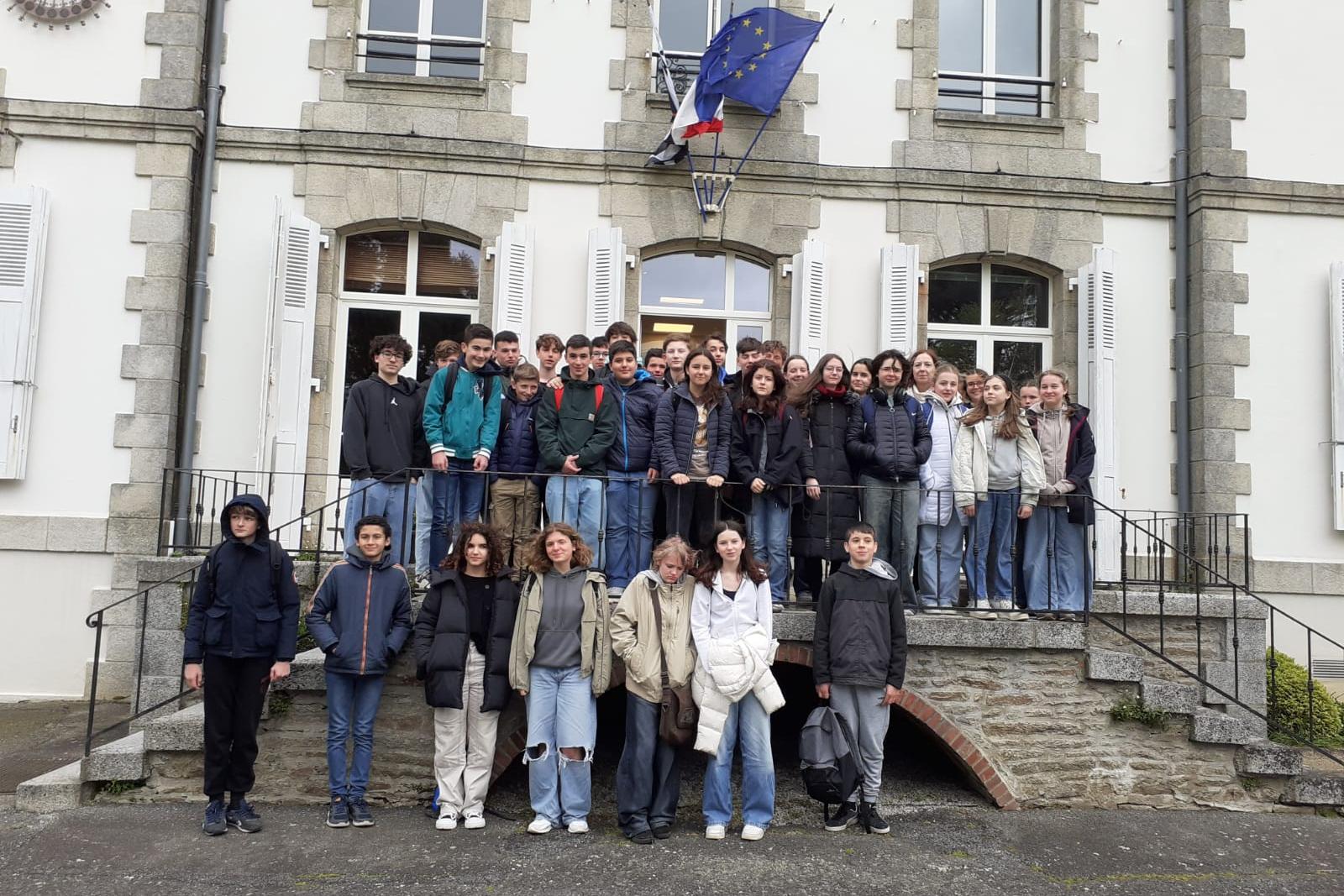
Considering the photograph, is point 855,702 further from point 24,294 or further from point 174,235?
point 24,294

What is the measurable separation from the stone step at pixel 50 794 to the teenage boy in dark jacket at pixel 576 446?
119 inches

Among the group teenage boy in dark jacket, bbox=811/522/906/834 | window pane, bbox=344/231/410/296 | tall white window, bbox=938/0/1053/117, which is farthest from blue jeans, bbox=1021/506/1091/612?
window pane, bbox=344/231/410/296

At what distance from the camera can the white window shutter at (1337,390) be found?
8.89 meters

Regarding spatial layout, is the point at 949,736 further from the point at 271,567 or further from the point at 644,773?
the point at 271,567

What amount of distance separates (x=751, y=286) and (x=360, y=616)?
5.15 meters

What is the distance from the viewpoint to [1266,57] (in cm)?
943

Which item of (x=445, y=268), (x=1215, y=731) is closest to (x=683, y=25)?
(x=445, y=268)

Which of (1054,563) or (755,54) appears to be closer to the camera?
(1054,563)

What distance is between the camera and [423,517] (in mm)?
6477

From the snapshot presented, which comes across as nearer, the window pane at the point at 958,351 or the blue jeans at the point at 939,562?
the blue jeans at the point at 939,562

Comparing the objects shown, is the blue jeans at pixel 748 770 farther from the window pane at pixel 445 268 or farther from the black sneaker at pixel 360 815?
the window pane at pixel 445 268

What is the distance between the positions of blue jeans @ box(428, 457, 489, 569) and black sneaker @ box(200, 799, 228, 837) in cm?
180

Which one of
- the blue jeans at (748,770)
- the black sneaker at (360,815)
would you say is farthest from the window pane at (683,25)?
the black sneaker at (360,815)

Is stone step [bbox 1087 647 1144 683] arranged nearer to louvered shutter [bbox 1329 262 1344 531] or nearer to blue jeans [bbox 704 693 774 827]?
blue jeans [bbox 704 693 774 827]
